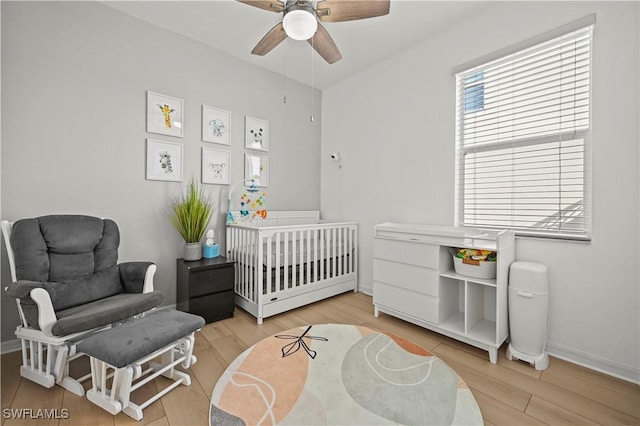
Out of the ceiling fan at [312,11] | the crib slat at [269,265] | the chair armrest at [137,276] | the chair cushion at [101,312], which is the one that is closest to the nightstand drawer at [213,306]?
the crib slat at [269,265]

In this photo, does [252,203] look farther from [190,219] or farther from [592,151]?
[592,151]

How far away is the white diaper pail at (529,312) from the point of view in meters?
1.78

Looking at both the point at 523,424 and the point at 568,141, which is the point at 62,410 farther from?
the point at 568,141

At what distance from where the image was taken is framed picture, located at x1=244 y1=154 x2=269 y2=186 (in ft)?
10.5

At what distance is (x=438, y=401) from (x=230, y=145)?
2902 mm

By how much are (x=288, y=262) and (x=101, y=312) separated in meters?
1.48

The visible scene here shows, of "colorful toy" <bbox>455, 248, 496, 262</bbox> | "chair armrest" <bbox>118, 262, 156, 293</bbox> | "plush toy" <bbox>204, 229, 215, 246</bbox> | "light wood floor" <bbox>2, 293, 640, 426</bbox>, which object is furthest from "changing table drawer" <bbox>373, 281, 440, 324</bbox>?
"chair armrest" <bbox>118, 262, 156, 293</bbox>

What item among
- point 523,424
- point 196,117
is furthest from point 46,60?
point 523,424

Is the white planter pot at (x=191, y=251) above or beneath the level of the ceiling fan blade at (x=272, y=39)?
beneath

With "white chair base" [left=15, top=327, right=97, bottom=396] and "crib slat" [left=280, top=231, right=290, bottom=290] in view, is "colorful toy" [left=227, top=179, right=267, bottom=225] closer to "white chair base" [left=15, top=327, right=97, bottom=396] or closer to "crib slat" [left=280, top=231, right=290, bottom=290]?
"crib slat" [left=280, top=231, right=290, bottom=290]

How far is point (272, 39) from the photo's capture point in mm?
2014

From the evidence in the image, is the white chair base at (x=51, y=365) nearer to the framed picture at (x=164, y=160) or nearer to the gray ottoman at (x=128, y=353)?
the gray ottoman at (x=128, y=353)

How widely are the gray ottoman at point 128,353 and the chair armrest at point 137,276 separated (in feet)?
1.48

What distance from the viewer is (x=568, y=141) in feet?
6.32
